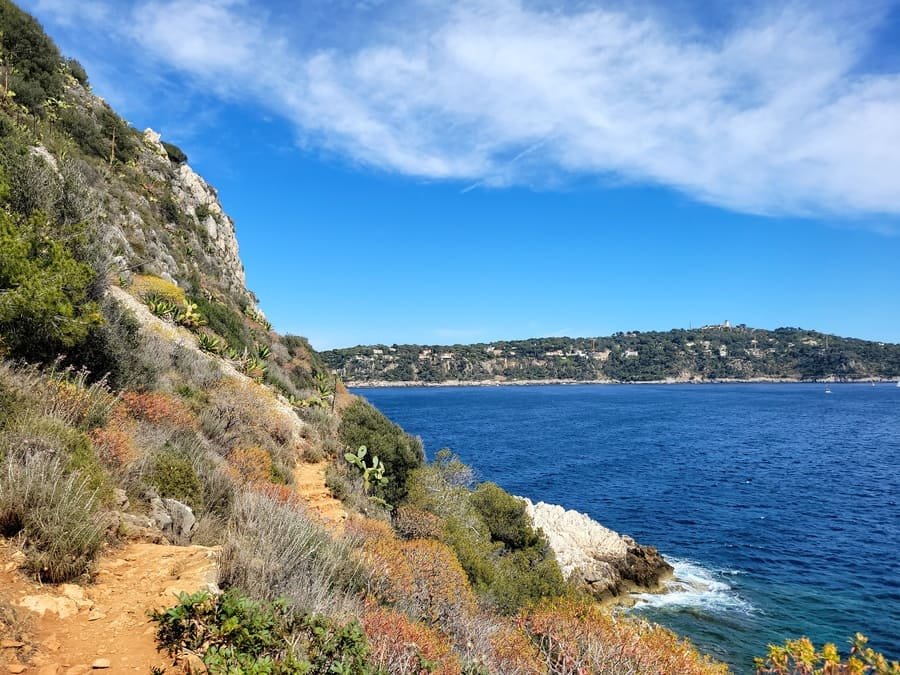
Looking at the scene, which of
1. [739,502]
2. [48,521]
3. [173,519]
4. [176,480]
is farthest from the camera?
[739,502]

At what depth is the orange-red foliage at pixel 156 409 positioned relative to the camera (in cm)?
916

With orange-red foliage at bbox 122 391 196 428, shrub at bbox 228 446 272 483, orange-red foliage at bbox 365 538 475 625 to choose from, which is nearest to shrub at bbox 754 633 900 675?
orange-red foliage at bbox 365 538 475 625

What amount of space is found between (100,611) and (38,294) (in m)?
5.29

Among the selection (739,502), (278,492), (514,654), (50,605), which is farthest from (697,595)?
(50,605)

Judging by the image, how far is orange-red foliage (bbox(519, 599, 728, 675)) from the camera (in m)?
7.15

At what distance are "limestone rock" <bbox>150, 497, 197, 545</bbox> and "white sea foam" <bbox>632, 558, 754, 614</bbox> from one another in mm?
19916

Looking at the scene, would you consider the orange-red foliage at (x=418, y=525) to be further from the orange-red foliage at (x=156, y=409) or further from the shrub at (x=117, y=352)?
the shrub at (x=117, y=352)

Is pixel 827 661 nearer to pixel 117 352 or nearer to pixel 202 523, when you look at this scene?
pixel 202 523

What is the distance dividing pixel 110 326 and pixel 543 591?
13.0m

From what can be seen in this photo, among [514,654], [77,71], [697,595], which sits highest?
[77,71]

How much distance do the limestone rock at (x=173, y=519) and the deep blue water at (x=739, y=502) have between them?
17408 mm

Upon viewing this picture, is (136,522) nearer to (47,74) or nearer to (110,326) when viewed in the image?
(110,326)

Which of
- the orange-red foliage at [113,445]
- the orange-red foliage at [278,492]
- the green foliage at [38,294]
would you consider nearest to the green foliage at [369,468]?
the orange-red foliage at [278,492]

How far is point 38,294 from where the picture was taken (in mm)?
7301
